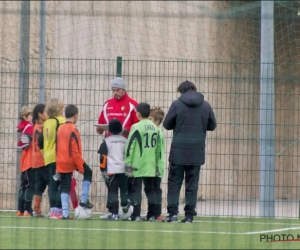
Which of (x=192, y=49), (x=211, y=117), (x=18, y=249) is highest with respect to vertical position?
(x=192, y=49)

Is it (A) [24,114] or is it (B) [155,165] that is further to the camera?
(A) [24,114]

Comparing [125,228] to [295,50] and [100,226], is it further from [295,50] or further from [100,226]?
[295,50]

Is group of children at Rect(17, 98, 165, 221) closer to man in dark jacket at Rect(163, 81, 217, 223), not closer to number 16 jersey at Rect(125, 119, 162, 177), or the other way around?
number 16 jersey at Rect(125, 119, 162, 177)

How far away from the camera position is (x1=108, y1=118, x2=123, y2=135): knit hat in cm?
1229

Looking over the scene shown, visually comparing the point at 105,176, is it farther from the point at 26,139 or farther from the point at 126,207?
the point at 26,139

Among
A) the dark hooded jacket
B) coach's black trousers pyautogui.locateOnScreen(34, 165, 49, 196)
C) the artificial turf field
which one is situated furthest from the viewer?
coach's black trousers pyautogui.locateOnScreen(34, 165, 49, 196)

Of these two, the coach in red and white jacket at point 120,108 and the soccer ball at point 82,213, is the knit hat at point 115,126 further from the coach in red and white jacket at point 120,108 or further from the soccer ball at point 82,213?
the soccer ball at point 82,213

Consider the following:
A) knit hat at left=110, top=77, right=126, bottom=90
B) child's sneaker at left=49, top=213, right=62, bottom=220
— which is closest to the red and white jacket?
knit hat at left=110, top=77, right=126, bottom=90

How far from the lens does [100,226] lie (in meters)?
11.4

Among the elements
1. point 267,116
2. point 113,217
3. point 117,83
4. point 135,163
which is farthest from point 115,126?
point 267,116

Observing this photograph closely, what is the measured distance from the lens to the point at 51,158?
1265 centimetres

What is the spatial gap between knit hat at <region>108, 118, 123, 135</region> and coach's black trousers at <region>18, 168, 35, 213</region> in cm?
139

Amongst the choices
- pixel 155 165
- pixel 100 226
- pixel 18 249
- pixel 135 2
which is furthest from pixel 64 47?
pixel 18 249

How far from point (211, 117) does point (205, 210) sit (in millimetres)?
2377
